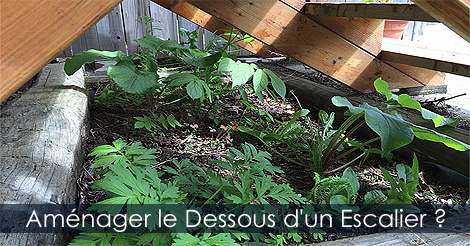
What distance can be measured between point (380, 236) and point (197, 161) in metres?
0.78

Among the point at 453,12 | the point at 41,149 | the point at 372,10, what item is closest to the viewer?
the point at 453,12

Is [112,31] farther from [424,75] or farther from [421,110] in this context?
[421,110]

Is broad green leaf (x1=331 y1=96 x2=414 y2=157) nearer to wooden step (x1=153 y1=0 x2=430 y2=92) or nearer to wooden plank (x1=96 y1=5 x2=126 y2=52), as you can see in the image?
wooden step (x1=153 y1=0 x2=430 y2=92)

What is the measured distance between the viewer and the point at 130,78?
5.12ft

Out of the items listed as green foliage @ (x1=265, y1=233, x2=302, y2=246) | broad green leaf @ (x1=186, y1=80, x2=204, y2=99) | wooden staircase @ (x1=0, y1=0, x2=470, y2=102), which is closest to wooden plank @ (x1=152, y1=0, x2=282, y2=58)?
wooden staircase @ (x1=0, y1=0, x2=470, y2=102)

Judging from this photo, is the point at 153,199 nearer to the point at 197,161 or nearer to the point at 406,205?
the point at 197,161

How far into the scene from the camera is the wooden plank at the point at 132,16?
11.5 feet

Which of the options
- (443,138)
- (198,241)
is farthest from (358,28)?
(198,241)

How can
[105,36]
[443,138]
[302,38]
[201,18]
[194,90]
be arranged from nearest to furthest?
[443,138] → [194,90] → [302,38] → [201,18] → [105,36]

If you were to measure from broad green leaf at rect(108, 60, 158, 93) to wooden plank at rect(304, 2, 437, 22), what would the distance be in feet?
3.28

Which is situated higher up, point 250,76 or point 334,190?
point 250,76

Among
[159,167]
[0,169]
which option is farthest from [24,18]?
[159,167]

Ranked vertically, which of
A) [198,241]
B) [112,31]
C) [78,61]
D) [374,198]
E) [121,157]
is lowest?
[374,198]

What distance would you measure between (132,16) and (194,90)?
2.36 meters
